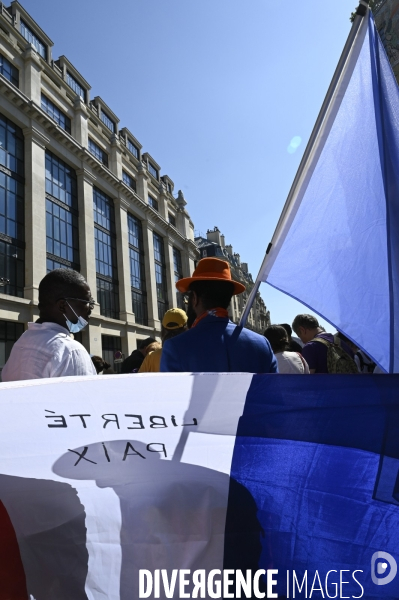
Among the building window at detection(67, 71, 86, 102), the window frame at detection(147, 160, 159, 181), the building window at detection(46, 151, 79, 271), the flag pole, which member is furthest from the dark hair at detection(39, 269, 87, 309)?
the window frame at detection(147, 160, 159, 181)

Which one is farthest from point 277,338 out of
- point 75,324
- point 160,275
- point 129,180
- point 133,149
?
point 133,149

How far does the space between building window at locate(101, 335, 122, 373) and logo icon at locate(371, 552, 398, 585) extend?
2861cm

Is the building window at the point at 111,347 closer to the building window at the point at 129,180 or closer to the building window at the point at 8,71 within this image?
A: the building window at the point at 129,180

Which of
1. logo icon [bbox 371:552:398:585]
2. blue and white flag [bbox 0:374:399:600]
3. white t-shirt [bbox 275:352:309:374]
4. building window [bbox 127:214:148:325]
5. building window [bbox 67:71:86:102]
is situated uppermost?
building window [bbox 67:71:86:102]

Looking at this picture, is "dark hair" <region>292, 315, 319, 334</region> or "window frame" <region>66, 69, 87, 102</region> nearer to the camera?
"dark hair" <region>292, 315, 319, 334</region>

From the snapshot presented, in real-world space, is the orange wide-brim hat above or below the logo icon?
above

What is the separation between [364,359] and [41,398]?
3.00 meters

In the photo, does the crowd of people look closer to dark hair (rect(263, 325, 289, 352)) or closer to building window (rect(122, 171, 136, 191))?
dark hair (rect(263, 325, 289, 352))

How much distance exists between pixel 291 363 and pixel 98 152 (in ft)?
107

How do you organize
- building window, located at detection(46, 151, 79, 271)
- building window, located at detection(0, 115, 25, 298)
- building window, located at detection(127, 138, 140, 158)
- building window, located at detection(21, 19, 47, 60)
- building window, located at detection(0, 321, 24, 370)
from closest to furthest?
1. building window, located at detection(0, 321, 24, 370)
2. building window, located at detection(0, 115, 25, 298)
3. building window, located at detection(46, 151, 79, 271)
4. building window, located at detection(21, 19, 47, 60)
5. building window, located at detection(127, 138, 140, 158)

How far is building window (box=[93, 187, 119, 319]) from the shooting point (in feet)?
Result: 98.9

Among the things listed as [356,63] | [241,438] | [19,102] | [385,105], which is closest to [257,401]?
[241,438]

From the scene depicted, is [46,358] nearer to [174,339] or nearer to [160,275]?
[174,339]

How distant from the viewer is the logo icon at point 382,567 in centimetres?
106
